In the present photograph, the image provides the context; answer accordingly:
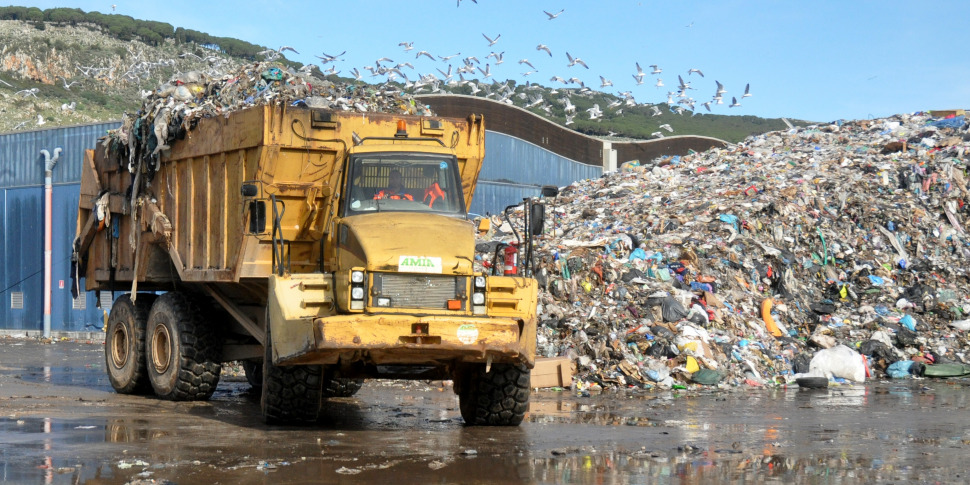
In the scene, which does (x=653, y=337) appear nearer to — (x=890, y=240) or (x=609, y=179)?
(x=890, y=240)

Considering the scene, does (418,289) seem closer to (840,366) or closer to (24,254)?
(840,366)

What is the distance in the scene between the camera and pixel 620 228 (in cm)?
1898

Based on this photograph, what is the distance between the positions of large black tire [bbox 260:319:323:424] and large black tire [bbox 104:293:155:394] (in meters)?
3.77

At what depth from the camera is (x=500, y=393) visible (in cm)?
975

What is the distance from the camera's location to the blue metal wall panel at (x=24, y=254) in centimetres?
2677

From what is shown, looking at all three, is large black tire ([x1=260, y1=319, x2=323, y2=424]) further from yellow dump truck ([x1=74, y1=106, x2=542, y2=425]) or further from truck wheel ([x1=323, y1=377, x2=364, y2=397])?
truck wheel ([x1=323, y1=377, x2=364, y2=397])

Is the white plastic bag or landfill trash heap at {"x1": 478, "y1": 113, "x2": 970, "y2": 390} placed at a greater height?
landfill trash heap at {"x1": 478, "y1": 113, "x2": 970, "y2": 390}

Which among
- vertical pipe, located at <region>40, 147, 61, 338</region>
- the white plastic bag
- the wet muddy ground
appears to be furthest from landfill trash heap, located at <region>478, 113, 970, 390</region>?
vertical pipe, located at <region>40, 147, 61, 338</region>

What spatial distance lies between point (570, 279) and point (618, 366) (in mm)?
2353

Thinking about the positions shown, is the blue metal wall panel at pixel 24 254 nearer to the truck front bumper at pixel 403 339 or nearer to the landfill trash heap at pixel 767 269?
the landfill trash heap at pixel 767 269

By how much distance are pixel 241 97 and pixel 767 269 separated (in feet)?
30.9

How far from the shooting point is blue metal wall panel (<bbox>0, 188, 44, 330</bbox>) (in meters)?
26.8

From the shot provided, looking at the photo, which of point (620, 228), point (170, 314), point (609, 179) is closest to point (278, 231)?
point (170, 314)

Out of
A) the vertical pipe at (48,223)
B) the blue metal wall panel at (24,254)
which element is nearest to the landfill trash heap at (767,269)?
the vertical pipe at (48,223)
